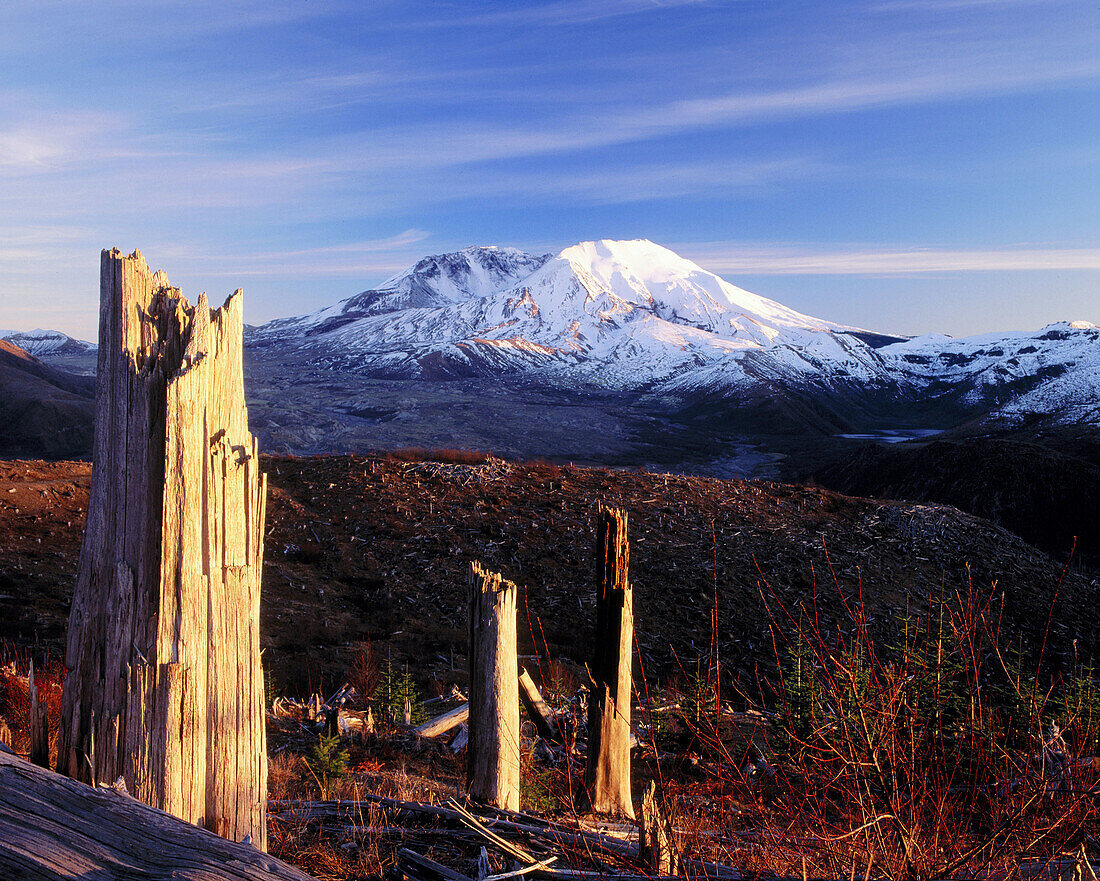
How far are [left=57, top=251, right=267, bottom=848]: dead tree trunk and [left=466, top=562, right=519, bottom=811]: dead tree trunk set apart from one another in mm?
1866

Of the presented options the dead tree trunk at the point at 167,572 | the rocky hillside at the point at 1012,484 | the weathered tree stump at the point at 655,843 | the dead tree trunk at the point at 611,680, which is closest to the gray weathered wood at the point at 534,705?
the dead tree trunk at the point at 611,680

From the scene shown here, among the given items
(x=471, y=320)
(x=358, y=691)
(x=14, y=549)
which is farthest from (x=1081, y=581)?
(x=471, y=320)

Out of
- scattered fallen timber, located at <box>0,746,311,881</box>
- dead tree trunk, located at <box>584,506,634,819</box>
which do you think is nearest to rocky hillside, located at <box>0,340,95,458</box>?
dead tree trunk, located at <box>584,506,634,819</box>

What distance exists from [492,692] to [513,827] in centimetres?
91

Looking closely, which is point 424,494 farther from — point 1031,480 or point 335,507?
point 1031,480

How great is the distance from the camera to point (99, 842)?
70.3 inches

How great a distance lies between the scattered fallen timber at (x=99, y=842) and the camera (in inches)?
67.1

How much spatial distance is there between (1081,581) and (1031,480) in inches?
896

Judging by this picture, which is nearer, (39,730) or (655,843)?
(39,730)

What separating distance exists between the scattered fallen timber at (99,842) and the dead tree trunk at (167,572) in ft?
1.78

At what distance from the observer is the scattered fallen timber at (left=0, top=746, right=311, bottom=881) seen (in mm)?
1703

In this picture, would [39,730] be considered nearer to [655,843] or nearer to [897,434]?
[655,843]

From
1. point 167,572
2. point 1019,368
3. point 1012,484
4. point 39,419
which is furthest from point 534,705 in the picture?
point 1019,368

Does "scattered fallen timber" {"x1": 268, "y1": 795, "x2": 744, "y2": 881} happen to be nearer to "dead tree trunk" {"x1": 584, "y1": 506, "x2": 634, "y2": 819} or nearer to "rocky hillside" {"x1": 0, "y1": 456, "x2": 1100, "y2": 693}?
"dead tree trunk" {"x1": 584, "y1": 506, "x2": 634, "y2": 819}
